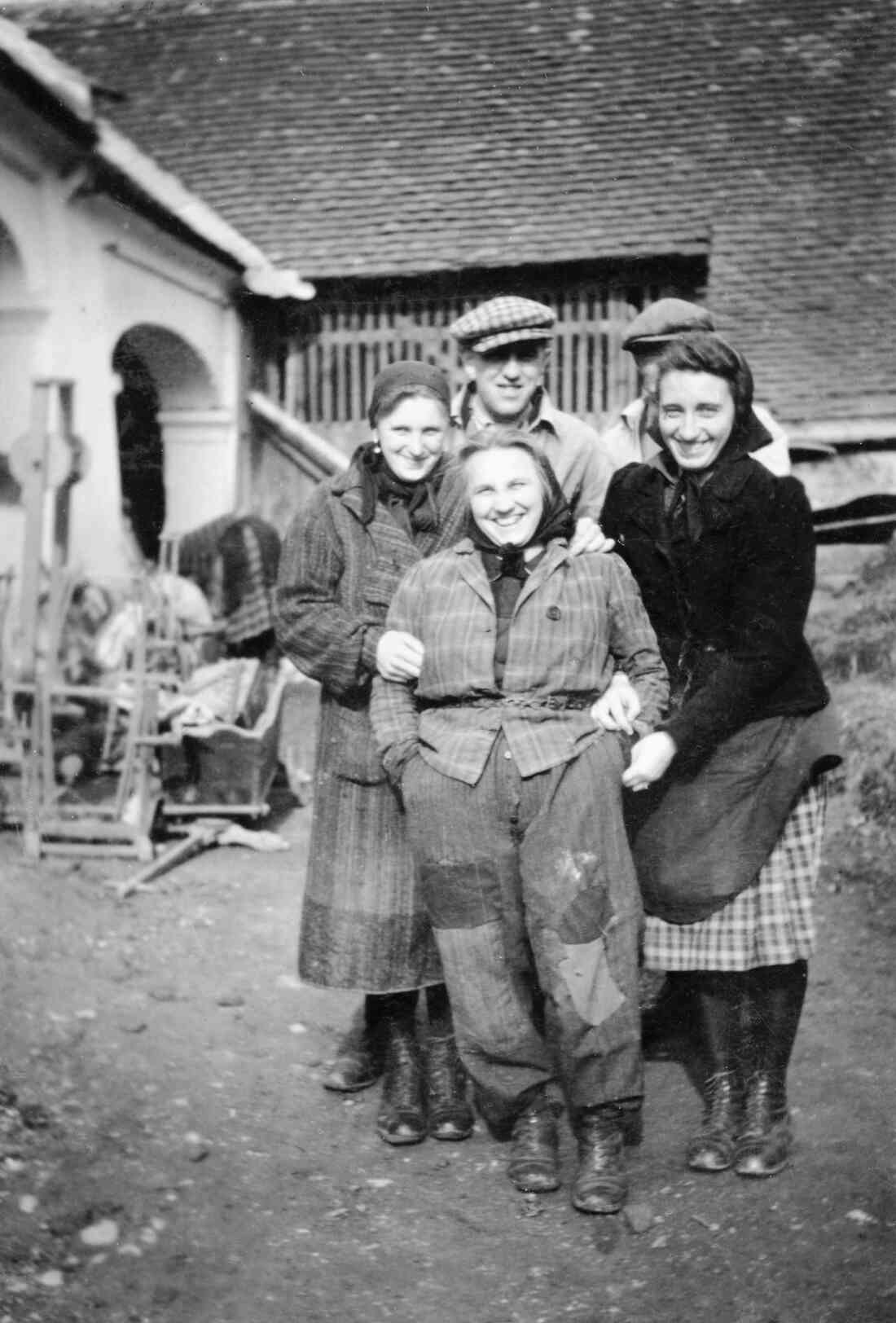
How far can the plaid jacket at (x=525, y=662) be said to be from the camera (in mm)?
3146

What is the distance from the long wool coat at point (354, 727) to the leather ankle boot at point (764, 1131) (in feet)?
2.76

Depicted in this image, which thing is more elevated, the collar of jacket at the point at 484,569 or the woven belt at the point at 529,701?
the collar of jacket at the point at 484,569

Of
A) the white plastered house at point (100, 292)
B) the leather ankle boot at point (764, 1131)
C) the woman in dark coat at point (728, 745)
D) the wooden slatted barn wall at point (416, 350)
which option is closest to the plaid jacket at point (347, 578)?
the woman in dark coat at point (728, 745)

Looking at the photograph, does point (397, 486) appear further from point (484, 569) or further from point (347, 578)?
point (484, 569)

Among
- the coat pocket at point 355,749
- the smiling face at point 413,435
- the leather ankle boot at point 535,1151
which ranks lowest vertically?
the leather ankle boot at point 535,1151

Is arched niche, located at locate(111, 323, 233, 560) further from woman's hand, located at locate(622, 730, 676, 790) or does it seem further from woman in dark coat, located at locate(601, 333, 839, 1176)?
woman's hand, located at locate(622, 730, 676, 790)

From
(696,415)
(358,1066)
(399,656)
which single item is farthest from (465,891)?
(696,415)

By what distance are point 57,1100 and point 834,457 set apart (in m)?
8.91

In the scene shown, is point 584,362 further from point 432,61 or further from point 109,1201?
point 109,1201

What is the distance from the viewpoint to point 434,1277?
2.95 m

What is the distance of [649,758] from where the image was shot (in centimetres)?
313

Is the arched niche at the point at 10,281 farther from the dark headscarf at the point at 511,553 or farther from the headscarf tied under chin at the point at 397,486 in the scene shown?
the dark headscarf at the point at 511,553

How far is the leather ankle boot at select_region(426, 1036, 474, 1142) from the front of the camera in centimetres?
358

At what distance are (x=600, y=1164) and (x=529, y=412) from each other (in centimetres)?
197
